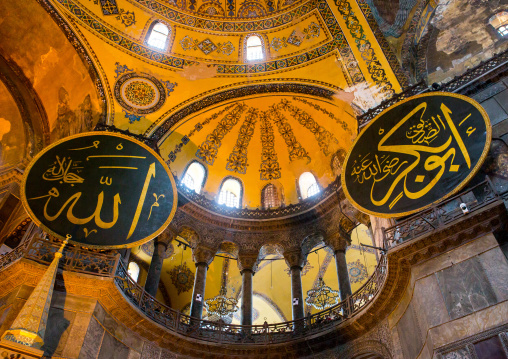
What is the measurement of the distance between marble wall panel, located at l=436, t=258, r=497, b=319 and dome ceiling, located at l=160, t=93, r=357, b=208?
5.32m

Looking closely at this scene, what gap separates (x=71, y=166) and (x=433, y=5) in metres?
9.15

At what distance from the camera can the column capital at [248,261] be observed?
36.4ft

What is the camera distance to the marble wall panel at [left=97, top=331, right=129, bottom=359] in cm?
745

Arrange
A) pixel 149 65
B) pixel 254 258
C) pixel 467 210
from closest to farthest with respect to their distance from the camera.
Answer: pixel 467 210 → pixel 254 258 → pixel 149 65

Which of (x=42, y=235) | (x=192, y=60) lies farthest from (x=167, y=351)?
(x=192, y=60)

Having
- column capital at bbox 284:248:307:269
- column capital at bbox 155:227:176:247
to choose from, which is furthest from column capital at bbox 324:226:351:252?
column capital at bbox 155:227:176:247

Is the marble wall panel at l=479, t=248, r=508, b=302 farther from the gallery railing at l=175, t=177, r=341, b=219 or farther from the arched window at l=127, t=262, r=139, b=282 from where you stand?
the arched window at l=127, t=262, r=139, b=282

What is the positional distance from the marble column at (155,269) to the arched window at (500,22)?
8723mm

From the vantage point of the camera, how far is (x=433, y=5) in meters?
11.6

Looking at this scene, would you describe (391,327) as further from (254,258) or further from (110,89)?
(110,89)

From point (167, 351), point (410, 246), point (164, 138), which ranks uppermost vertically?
point (164, 138)

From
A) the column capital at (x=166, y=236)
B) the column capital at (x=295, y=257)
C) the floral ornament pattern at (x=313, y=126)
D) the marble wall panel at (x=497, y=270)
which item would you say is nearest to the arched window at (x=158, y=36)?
the floral ornament pattern at (x=313, y=126)

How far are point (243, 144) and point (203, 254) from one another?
3.31 meters

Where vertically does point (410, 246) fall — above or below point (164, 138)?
below
